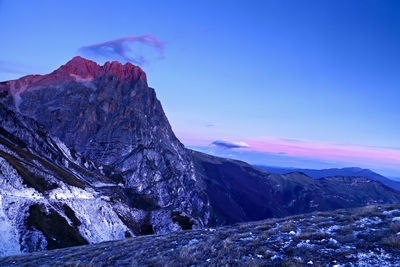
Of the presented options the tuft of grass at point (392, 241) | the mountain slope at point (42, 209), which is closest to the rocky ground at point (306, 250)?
the tuft of grass at point (392, 241)

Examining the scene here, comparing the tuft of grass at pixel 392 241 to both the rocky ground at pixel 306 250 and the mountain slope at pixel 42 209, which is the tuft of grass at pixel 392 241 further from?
the mountain slope at pixel 42 209

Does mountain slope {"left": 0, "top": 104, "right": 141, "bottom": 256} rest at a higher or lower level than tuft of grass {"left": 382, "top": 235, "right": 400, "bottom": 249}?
lower

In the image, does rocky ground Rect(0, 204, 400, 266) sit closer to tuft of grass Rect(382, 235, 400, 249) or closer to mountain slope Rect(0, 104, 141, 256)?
tuft of grass Rect(382, 235, 400, 249)

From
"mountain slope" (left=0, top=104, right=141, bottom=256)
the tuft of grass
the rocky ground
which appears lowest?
"mountain slope" (left=0, top=104, right=141, bottom=256)

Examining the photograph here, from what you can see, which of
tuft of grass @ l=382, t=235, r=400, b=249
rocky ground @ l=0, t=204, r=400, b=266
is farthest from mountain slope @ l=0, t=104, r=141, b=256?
tuft of grass @ l=382, t=235, r=400, b=249

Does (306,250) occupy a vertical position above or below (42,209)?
above

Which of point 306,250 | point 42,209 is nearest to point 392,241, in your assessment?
point 306,250

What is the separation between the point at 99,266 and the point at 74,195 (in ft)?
237

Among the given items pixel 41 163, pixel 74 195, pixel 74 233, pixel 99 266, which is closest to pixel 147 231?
pixel 74 195

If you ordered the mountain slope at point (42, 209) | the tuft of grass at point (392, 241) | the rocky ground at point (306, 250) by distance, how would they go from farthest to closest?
the mountain slope at point (42, 209)
the tuft of grass at point (392, 241)
the rocky ground at point (306, 250)

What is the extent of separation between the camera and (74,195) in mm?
73688

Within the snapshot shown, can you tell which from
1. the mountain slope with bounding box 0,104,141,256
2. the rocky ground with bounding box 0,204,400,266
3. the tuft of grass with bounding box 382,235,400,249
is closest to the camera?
the rocky ground with bounding box 0,204,400,266

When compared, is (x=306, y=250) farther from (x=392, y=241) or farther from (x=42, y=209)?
(x=42, y=209)

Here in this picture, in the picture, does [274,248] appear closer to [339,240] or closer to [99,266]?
[339,240]
